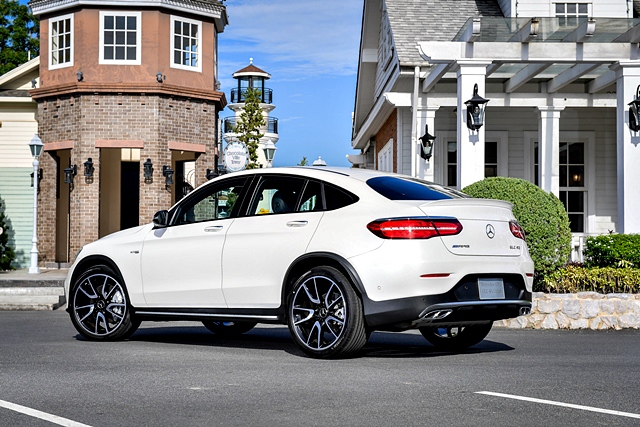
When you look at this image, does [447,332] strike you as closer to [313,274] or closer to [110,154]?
[313,274]

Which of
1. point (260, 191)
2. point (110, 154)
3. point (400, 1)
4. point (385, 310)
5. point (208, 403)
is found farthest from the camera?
point (110, 154)

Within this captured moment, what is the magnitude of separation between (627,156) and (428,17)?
763 cm

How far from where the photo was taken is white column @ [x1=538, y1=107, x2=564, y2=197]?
18.7 metres

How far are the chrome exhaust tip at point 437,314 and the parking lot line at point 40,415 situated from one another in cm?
314

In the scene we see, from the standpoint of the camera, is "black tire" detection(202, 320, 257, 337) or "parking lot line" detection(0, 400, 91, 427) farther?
"black tire" detection(202, 320, 257, 337)

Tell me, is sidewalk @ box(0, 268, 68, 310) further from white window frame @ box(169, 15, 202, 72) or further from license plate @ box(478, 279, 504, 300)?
license plate @ box(478, 279, 504, 300)

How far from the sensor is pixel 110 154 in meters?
29.3

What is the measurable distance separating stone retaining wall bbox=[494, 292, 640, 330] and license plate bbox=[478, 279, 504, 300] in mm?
4156

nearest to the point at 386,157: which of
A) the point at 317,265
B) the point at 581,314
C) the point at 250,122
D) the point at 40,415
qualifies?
the point at 581,314

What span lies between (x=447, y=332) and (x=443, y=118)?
12637 millimetres

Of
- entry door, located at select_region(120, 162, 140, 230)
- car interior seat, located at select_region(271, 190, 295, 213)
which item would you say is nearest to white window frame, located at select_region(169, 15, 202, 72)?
entry door, located at select_region(120, 162, 140, 230)

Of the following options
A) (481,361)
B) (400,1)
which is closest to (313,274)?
(481,361)

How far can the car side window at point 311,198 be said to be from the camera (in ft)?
26.3

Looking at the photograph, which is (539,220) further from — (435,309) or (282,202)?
(435,309)
